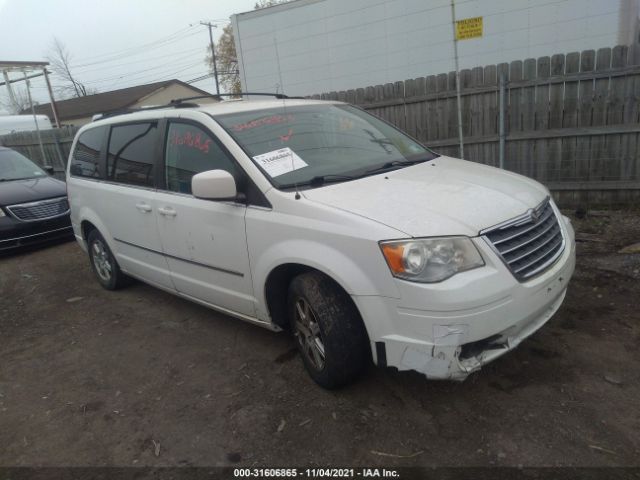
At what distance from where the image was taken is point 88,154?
478cm

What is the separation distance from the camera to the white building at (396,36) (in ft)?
34.1

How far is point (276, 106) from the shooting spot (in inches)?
143

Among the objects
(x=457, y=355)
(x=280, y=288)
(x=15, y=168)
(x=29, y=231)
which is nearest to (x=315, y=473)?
(x=457, y=355)

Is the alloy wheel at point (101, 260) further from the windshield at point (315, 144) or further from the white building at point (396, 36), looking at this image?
the white building at point (396, 36)

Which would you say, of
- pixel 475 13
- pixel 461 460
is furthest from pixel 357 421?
pixel 475 13

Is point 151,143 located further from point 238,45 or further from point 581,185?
point 238,45

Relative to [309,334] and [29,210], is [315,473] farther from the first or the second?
[29,210]

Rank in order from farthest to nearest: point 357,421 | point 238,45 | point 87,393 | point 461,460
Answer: point 238,45, point 87,393, point 357,421, point 461,460

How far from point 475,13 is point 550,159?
6.84 metres

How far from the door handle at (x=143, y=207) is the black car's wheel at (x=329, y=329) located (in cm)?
163

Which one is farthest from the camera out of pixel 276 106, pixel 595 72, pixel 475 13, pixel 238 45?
pixel 238 45

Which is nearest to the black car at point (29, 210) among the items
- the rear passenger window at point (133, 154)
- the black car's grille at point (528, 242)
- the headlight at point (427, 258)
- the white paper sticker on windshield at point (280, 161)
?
the rear passenger window at point (133, 154)

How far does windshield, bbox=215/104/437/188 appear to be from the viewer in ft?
9.85

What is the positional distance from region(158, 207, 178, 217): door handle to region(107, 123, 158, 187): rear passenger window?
0.94 feet
